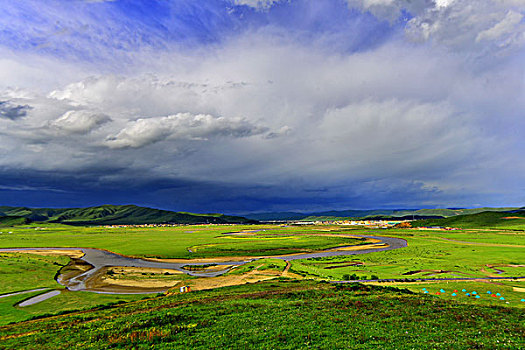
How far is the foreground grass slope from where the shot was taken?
20.4 m

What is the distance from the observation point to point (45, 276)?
228 ft

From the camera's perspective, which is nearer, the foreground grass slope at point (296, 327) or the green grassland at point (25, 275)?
the foreground grass slope at point (296, 327)

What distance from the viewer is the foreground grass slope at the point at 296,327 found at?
20406mm

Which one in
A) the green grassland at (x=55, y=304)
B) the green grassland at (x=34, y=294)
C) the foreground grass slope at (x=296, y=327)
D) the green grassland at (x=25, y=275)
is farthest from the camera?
the green grassland at (x=25, y=275)

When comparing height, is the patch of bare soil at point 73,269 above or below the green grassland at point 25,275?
below

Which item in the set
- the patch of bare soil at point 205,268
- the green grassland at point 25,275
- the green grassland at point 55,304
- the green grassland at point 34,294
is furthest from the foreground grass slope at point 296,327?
the patch of bare soil at point 205,268

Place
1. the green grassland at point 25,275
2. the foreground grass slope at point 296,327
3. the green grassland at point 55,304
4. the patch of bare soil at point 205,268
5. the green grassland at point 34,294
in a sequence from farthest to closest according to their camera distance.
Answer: the patch of bare soil at point 205,268 → the green grassland at point 25,275 → the green grassland at point 34,294 → the green grassland at point 55,304 → the foreground grass slope at point 296,327

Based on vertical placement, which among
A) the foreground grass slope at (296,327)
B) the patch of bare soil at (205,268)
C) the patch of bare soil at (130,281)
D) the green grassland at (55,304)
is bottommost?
the patch of bare soil at (205,268)

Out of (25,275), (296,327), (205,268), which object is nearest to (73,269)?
(25,275)

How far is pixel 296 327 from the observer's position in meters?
23.9

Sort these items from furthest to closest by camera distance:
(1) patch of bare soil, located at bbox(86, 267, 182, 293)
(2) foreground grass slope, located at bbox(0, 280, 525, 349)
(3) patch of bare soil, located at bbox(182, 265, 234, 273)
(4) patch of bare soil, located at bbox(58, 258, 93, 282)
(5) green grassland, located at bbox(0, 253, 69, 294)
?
(3) patch of bare soil, located at bbox(182, 265, 234, 273)
(4) patch of bare soil, located at bbox(58, 258, 93, 282)
(1) patch of bare soil, located at bbox(86, 267, 182, 293)
(5) green grassland, located at bbox(0, 253, 69, 294)
(2) foreground grass slope, located at bbox(0, 280, 525, 349)

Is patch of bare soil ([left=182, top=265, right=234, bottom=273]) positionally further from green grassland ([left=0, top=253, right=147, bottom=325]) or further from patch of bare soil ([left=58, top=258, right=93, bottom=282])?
green grassland ([left=0, top=253, right=147, bottom=325])

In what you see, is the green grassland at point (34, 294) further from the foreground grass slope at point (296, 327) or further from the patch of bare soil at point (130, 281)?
the foreground grass slope at point (296, 327)

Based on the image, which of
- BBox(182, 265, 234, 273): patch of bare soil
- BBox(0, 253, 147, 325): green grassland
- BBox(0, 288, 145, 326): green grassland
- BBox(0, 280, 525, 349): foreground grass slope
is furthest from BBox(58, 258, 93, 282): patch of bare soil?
BBox(0, 280, 525, 349): foreground grass slope
